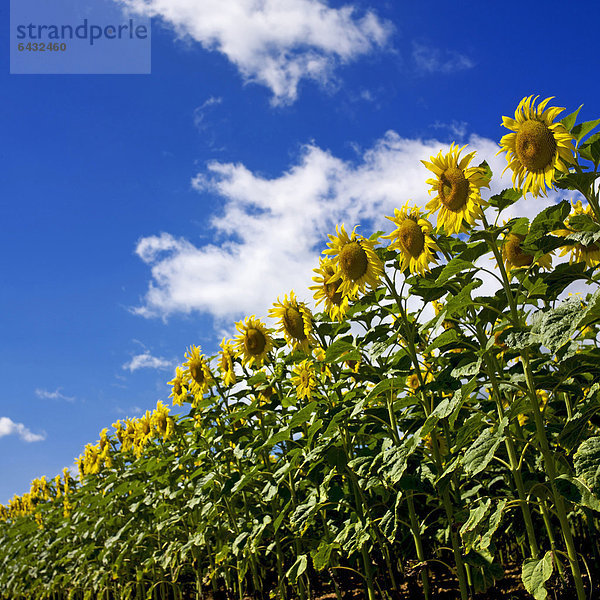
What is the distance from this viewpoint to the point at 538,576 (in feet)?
8.52

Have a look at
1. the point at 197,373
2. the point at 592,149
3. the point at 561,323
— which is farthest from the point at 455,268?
the point at 197,373

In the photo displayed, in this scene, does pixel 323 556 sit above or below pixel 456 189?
below

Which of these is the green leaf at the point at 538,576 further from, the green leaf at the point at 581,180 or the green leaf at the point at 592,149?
the green leaf at the point at 592,149

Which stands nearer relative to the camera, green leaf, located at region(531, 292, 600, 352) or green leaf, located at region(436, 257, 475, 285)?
green leaf, located at region(531, 292, 600, 352)

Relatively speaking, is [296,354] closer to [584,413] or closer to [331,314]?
[331,314]

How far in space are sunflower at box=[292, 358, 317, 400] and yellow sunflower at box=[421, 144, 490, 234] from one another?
1844 millimetres

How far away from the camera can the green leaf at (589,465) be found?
234 cm

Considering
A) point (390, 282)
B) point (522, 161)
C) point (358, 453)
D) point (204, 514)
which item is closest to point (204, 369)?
point (204, 514)

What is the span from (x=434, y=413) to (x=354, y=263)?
4.11 ft

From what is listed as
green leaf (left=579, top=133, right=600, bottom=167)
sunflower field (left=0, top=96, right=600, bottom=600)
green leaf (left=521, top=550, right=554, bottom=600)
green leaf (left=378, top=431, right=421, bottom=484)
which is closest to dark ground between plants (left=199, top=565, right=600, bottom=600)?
sunflower field (left=0, top=96, right=600, bottom=600)

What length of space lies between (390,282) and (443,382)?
700 millimetres

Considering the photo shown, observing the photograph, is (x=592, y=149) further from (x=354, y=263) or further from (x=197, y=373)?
(x=197, y=373)

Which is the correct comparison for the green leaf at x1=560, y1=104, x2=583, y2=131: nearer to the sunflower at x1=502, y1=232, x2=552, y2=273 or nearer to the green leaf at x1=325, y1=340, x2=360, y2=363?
the sunflower at x1=502, y1=232, x2=552, y2=273

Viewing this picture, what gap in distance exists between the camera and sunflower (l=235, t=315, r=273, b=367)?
5.18 metres
